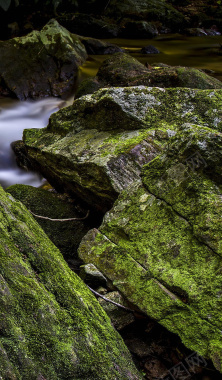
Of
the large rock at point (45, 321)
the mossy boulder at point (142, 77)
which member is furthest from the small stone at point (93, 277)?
the mossy boulder at point (142, 77)

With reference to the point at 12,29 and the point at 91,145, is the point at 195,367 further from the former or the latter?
the point at 12,29

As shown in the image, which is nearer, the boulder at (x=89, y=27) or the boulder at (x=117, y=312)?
the boulder at (x=117, y=312)

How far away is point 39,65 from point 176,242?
9580 mm

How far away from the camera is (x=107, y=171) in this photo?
147 inches

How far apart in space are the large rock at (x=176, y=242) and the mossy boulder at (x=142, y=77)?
11.8 ft

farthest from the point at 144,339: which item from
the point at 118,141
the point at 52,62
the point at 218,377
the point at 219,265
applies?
the point at 52,62

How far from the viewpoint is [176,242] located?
2762mm

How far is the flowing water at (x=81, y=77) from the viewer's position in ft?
24.9

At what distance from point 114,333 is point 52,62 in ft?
34.0

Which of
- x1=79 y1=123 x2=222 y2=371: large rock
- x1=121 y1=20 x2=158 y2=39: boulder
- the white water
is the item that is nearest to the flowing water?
the white water

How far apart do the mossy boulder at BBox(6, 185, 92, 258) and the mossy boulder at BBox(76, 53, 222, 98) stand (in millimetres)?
3265

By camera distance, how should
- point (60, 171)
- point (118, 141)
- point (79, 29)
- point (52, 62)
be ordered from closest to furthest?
point (118, 141) → point (60, 171) → point (52, 62) → point (79, 29)

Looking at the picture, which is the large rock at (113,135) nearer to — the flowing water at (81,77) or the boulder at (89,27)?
the flowing water at (81,77)

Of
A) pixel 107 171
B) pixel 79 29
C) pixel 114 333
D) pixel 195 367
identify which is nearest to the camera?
pixel 114 333
